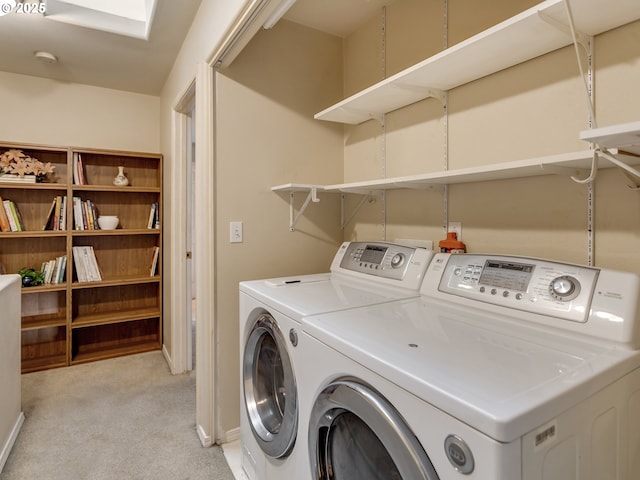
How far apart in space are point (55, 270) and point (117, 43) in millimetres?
1859

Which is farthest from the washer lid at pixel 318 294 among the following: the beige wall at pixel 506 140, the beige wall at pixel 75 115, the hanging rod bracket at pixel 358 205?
the beige wall at pixel 75 115

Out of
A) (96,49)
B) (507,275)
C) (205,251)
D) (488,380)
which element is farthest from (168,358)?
(488,380)

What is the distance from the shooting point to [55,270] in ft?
9.46

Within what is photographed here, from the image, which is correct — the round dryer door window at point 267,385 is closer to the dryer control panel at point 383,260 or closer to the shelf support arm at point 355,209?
the dryer control panel at point 383,260

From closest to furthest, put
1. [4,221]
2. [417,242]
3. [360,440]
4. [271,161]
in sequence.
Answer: [360,440], [417,242], [271,161], [4,221]

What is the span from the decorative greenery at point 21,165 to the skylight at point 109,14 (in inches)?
49.4

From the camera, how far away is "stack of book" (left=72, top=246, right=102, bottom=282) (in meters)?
2.94

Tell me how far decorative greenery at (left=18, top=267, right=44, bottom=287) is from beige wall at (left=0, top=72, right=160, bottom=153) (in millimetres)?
1080

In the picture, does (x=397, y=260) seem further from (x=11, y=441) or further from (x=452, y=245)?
(x=11, y=441)

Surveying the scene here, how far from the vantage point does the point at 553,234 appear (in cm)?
122

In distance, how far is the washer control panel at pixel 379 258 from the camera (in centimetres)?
147

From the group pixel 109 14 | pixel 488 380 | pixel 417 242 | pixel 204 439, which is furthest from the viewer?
pixel 109 14

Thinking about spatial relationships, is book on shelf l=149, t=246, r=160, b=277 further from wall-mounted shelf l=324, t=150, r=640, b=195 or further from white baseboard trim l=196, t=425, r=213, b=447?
wall-mounted shelf l=324, t=150, r=640, b=195

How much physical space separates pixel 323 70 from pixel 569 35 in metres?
1.38
